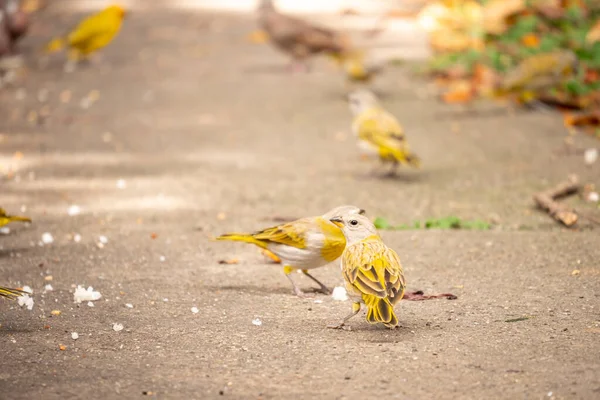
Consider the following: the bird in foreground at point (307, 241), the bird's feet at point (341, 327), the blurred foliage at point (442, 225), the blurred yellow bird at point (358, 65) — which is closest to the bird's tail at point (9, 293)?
the bird in foreground at point (307, 241)

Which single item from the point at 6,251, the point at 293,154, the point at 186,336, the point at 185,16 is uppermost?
the point at 186,336

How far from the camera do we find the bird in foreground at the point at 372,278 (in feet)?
14.6

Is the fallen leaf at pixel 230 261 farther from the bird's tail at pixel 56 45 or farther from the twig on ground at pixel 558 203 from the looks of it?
the bird's tail at pixel 56 45

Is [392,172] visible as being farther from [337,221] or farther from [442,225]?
[337,221]

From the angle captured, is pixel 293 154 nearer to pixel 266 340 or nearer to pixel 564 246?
pixel 564 246

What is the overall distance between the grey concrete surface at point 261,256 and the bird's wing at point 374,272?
10.2 inches

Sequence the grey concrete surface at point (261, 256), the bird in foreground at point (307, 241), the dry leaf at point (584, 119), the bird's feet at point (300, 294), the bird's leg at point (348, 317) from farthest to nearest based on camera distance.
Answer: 1. the dry leaf at point (584, 119)
2. the bird's feet at point (300, 294)
3. the bird in foreground at point (307, 241)
4. the bird's leg at point (348, 317)
5. the grey concrete surface at point (261, 256)

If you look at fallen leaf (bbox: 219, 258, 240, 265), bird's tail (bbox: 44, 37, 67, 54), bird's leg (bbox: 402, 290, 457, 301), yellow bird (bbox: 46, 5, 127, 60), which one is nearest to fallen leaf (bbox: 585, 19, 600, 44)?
yellow bird (bbox: 46, 5, 127, 60)

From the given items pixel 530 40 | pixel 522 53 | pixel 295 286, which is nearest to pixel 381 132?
pixel 295 286

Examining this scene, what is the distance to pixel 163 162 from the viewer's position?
29.8 ft

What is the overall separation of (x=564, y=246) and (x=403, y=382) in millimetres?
2472

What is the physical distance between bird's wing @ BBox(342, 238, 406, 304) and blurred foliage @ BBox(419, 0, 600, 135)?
5.83m

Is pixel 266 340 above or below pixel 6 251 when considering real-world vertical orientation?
above

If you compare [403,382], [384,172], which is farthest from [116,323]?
[384,172]
